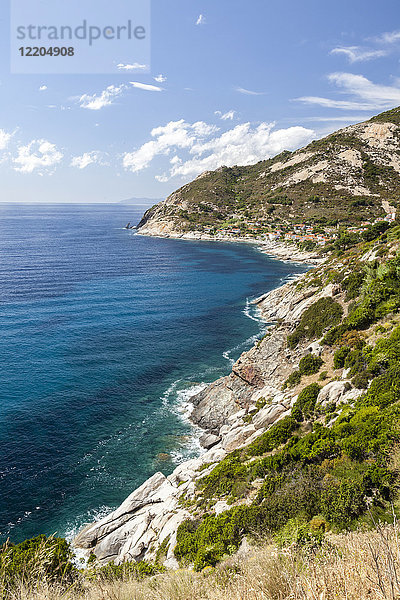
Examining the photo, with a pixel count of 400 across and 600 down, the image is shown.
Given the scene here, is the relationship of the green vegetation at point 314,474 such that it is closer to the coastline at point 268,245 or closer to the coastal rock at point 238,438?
the coastal rock at point 238,438

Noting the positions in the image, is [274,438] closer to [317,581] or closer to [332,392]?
[332,392]

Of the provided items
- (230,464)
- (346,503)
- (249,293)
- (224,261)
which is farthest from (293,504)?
(224,261)

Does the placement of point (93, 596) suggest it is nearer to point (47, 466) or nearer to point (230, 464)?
point (230, 464)

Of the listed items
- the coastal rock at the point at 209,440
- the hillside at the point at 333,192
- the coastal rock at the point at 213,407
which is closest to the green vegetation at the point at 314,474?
the coastal rock at the point at 209,440

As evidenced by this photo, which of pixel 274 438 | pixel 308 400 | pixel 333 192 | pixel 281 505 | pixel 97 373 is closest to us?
pixel 281 505

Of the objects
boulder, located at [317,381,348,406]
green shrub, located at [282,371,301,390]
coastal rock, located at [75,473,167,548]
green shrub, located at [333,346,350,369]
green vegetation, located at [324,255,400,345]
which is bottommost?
coastal rock, located at [75,473,167,548]

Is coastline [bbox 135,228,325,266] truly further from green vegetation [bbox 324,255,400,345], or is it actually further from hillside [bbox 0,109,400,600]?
hillside [bbox 0,109,400,600]

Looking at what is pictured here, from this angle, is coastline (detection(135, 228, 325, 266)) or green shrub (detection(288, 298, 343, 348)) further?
coastline (detection(135, 228, 325, 266))

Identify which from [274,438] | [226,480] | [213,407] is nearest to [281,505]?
[226,480]

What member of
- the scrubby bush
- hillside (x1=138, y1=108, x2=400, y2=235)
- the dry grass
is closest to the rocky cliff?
the dry grass
